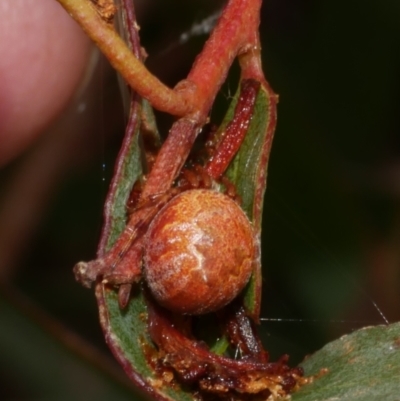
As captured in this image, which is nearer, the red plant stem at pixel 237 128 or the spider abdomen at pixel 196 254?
the spider abdomen at pixel 196 254

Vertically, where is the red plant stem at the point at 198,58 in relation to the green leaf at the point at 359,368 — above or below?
above

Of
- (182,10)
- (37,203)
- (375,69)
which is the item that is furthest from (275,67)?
(37,203)

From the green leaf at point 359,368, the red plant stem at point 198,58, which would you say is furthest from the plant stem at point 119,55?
the green leaf at point 359,368

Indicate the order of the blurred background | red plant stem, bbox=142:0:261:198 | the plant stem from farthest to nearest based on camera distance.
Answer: the blurred background → red plant stem, bbox=142:0:261:198 → the plant stem

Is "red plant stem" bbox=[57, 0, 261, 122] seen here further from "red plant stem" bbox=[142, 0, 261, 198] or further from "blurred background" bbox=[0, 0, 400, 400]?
"blurred background" bbox=[0, 0, 400, 400]

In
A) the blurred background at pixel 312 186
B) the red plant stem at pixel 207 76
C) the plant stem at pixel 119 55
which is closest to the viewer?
the plant stem at pixel 119 55

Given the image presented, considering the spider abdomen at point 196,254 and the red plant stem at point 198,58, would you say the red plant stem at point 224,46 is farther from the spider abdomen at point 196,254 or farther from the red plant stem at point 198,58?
the spider abdomen at point 196,254

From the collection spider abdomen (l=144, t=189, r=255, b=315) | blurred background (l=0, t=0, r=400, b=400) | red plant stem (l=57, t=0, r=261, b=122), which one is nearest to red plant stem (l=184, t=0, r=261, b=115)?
red plant stem (l=57, t=0, r=261, b=122)

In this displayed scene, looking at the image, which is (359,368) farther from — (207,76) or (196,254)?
(207,76)
